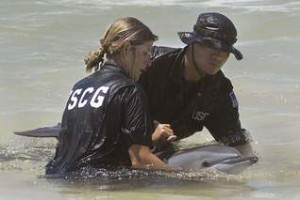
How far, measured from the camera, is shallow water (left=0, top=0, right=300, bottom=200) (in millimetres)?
5371

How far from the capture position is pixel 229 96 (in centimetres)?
645

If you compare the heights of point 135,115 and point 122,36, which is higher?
point 122,36

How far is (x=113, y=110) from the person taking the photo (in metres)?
5.14

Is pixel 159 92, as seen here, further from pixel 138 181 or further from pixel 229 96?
pixel 138 181

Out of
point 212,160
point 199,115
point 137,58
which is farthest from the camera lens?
point 199,115

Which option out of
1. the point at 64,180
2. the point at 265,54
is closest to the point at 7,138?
the point at 64,180

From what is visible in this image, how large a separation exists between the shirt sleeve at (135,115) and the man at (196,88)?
3.11 feet

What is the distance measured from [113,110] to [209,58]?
1093 millimetres

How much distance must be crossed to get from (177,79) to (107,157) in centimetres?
118

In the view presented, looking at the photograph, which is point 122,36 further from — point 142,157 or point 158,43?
point 158,43

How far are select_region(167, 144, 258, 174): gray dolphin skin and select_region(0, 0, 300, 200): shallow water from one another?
0.06m

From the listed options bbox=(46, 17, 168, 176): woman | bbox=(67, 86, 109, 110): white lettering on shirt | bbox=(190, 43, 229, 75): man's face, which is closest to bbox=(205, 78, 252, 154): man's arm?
bbox=(190, 43, 229, 75): man's face

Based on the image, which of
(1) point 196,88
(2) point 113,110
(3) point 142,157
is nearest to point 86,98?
(2) point 113,110

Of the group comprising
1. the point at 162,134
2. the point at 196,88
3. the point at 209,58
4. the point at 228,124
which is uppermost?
the point at 209,58
